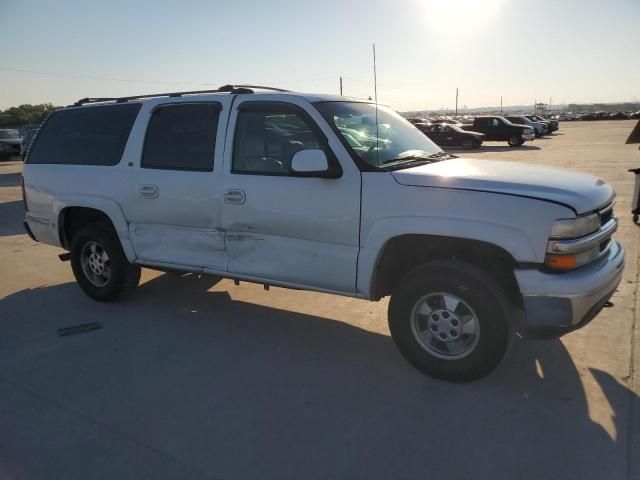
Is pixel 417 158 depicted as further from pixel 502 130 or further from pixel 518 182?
pixel 502 130

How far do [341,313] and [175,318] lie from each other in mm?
1584

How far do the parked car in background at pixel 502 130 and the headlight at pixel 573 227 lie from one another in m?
26.4

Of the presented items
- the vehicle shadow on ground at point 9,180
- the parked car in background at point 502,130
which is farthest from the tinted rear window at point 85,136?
the parked car in background at point 502,130

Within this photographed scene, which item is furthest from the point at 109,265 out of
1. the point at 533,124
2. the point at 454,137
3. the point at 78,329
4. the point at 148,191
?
the point at 533,124

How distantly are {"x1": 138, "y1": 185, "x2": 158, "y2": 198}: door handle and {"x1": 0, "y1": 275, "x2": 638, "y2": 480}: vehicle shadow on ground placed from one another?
1179 millimetres

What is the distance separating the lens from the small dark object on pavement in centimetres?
446

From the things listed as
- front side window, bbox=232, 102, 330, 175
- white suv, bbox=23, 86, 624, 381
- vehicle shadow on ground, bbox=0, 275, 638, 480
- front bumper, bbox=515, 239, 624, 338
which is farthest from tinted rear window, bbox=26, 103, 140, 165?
front bumper, bbox=515, 239, 624, 338

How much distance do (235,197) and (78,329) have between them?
6.39 feet

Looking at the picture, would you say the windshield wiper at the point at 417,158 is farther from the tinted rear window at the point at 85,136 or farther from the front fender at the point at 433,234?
the tinted rear window at the point at 85,136

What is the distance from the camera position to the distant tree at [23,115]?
55844 millimetres

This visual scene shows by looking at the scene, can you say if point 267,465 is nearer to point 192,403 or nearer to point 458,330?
point 192,403

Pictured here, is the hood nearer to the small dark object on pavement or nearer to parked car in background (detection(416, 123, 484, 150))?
the small dark object on pavement

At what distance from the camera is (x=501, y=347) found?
3.24 meters

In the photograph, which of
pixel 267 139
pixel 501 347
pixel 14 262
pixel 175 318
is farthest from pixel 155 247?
pixel 14 262
